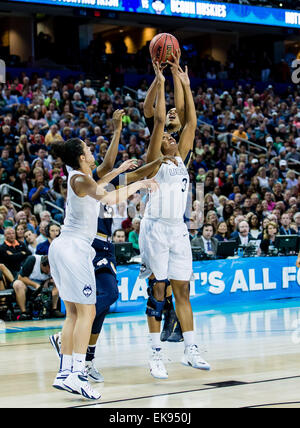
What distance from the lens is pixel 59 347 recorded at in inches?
268

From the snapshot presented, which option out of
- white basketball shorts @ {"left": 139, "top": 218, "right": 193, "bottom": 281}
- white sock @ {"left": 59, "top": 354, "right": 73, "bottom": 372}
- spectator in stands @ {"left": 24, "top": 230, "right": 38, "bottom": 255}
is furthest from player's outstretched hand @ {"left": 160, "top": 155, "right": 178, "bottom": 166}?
spectator in stands @ {"left": 24, "top": 230, "right": 38, "bottom": 255}

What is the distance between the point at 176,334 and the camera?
7.86 m

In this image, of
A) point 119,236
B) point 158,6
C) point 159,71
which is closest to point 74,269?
point 159,71

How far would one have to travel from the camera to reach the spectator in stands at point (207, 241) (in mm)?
14039

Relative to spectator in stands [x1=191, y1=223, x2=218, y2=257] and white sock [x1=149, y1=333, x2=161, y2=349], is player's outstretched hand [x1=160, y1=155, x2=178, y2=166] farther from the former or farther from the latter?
spectator in stands [x1=191, y1=223, x2=218, y2=257]

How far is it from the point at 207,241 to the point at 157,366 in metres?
7.39

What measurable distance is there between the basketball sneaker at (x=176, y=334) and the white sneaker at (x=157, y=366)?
74 centimetres

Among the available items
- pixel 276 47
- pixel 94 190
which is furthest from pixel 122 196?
pixel 276 47

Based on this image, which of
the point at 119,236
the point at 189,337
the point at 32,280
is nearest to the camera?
the point at 189,337

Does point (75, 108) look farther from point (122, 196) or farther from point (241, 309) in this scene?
point (122, 196)

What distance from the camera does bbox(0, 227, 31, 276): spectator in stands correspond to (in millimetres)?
12383

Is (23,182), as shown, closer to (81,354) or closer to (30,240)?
(30,240)

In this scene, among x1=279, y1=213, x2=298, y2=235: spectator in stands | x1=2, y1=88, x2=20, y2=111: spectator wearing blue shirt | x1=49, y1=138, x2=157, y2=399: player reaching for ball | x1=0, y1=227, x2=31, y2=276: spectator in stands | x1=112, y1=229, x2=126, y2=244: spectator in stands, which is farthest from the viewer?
x1=2, y1=88, x2=20, y2=111: spectator wearing blue shirt

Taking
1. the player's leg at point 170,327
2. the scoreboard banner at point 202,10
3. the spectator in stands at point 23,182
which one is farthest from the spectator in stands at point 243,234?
the scoreboard banner at point 202,10
